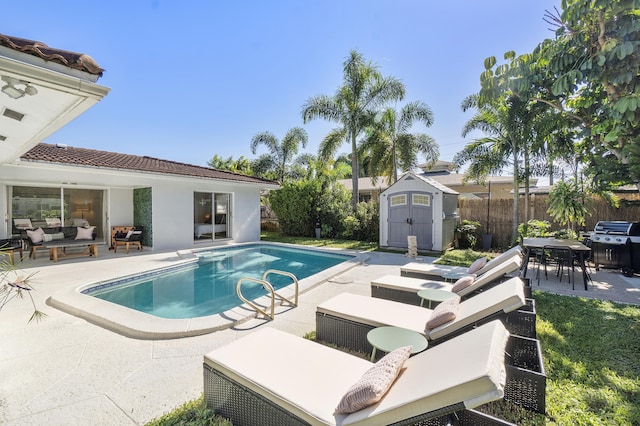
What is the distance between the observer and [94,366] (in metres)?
3.76

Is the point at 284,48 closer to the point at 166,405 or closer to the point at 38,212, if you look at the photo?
the point at 38,212

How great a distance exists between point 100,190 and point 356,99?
1500 centimetres

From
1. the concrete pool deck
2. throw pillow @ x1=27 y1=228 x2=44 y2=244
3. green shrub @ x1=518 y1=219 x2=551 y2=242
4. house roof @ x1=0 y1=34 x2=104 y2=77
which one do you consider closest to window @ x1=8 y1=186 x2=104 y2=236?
throw pillow @ x1=27 y1=228 x2=44 y2=244

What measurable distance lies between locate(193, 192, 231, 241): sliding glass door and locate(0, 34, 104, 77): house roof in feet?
44.0

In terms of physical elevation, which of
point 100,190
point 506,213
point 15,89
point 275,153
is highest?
point 275,153

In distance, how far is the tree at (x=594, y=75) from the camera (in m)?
5.30

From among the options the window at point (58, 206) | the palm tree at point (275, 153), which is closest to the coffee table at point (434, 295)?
the window at point (58, 206)

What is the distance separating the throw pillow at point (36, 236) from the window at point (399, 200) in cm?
1502

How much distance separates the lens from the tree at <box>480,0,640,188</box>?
530cm

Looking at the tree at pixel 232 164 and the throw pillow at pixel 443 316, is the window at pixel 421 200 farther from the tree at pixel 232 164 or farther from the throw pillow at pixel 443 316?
the tree at pixel 232 164

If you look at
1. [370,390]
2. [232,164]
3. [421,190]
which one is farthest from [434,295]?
[232,164]

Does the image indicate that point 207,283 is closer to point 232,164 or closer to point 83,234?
point 83,234

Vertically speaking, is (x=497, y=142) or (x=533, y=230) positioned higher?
(x=497, y=142)

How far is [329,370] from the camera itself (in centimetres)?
276
